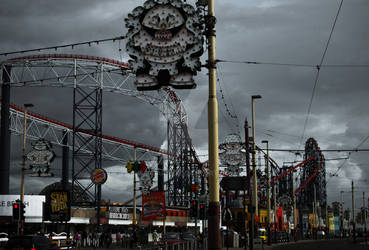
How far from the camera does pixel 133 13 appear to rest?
18.8 m

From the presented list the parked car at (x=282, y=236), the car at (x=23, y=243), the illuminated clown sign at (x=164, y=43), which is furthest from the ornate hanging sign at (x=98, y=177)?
the illuminated clown sign at (x=164, y=43)

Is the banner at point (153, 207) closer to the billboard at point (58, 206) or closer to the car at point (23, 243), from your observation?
the billboard at point (58, 206)

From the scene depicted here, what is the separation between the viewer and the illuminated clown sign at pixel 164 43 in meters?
17.7

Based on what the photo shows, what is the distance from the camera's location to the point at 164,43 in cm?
1838

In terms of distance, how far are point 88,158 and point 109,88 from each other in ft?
36.0

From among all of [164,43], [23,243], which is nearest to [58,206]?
[23,243]

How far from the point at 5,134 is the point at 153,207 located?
45231 mm

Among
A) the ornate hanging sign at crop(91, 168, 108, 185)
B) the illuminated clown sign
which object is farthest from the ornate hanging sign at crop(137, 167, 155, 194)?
the illuminated clown sign

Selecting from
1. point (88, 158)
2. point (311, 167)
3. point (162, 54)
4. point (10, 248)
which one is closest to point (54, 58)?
point (88, 158)

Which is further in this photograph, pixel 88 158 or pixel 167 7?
pixel 88 158

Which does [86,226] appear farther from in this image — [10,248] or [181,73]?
[181,73]

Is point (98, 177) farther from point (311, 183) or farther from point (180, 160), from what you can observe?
point (311, 183)

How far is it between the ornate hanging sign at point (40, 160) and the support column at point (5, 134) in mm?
10669

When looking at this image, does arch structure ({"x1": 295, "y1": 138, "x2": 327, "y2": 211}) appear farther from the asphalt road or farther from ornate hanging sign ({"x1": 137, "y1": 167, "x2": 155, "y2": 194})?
the asphalt road
